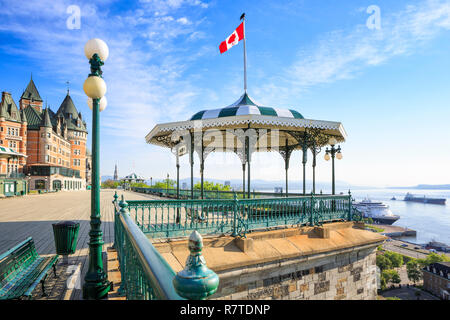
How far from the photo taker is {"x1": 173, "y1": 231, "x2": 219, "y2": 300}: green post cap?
115 cm

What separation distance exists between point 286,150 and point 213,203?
10696 mm

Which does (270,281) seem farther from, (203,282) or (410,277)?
(410,277)

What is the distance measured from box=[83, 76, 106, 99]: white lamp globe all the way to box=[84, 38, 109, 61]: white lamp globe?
0.51 m

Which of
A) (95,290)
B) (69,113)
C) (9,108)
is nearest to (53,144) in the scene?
(9,108)

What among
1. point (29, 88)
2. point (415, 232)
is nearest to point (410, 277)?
point (415, 232)

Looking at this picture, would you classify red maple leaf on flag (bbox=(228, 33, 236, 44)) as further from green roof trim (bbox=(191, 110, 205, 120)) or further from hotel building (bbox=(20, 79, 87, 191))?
hotel building (bbox=(20, 79, 87, 191))

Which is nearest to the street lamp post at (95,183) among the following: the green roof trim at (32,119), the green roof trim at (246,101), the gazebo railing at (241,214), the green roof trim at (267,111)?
the gazebo railing at (241,214)

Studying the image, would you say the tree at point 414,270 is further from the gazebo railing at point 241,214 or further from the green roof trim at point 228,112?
the green roof trim at point 228,112

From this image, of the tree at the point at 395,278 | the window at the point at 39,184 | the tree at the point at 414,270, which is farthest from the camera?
the tree at the point at 414,270

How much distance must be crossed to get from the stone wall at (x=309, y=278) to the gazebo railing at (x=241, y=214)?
1253 mm

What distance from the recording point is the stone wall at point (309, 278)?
6.23 meters

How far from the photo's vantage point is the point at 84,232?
32.7 feet

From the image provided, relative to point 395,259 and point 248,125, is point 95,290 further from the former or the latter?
point 395,259
